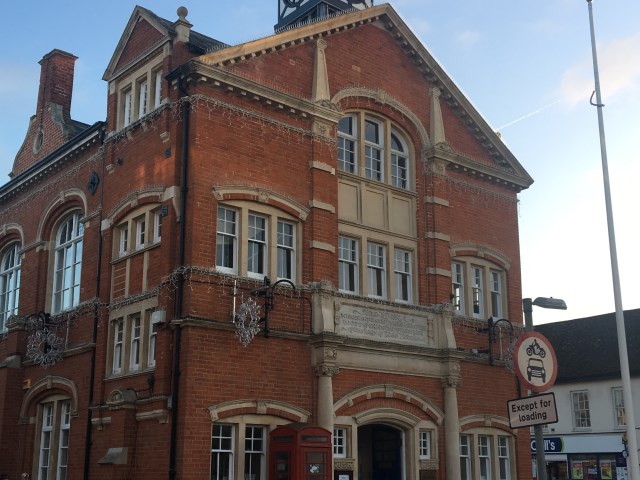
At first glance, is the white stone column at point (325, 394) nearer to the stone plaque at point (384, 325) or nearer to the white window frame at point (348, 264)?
the stone plaque at point (384, 325)

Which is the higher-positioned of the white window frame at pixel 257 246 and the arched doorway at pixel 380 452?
the white window frame at pixel 257 246

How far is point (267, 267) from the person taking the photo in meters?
20.4

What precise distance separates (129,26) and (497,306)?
549 inches

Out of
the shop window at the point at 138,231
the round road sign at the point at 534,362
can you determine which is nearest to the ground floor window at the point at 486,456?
the shop window at the point at 138,231

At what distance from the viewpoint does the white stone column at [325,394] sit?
20016 millimetres

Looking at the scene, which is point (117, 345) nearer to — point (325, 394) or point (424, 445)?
point (325, 394)

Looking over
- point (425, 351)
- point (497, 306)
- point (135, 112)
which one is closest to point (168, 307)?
point (135, 112)

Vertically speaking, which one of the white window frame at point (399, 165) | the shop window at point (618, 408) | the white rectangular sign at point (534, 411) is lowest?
the white rectangular sign at point (534, 411)

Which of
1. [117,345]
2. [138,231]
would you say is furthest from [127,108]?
[117,345]

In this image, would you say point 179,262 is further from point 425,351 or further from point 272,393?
point 425,351

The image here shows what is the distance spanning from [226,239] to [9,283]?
40.6 ft

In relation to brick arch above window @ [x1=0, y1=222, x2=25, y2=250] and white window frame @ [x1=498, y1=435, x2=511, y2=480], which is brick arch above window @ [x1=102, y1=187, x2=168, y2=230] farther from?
white window frame @ [x1=498, y1=435, x2=511, y2=480]

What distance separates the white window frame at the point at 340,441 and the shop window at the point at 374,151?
7.10m

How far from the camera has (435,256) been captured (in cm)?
2412
